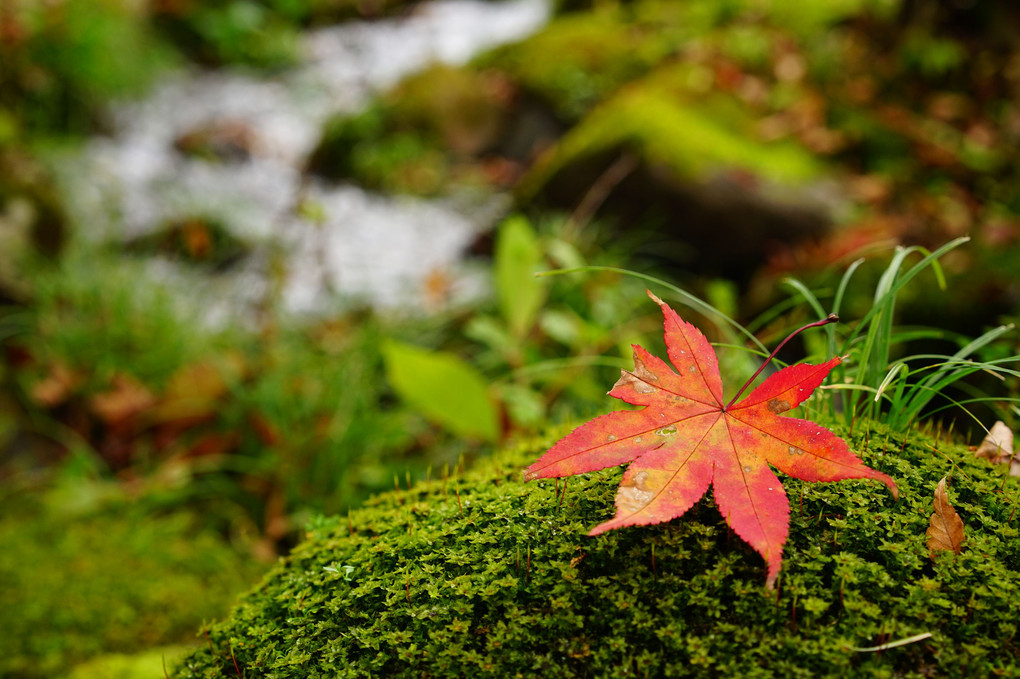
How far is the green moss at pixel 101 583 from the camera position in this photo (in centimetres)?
190

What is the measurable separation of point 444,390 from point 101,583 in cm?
135

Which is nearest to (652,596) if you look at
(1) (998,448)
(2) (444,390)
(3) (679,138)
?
(1) (998,448)

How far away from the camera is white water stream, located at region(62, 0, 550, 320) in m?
4.55

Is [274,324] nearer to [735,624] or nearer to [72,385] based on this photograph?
[72,385]

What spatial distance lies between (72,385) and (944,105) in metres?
5.69

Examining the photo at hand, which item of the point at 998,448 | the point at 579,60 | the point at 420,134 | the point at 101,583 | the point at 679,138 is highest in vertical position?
the point at 579,60

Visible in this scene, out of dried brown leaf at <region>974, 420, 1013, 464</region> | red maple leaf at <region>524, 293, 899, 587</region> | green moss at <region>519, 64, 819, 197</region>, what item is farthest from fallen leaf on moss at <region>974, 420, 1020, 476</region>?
green moss at <region>519, 64, 819, 197</region>

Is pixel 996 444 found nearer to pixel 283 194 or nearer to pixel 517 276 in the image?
pixel 517 276

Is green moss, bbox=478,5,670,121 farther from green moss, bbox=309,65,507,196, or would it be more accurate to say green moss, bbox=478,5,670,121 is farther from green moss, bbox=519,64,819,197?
green moss, bbox=519,64,819,197

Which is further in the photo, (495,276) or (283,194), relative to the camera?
(283,194)

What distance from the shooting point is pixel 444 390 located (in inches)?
91.1

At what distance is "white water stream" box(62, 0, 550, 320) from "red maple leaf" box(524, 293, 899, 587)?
85.4 inches

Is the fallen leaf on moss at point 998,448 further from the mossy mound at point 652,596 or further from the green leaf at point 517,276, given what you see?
the green leaf at point 517,276

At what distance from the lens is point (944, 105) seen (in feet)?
14.4
